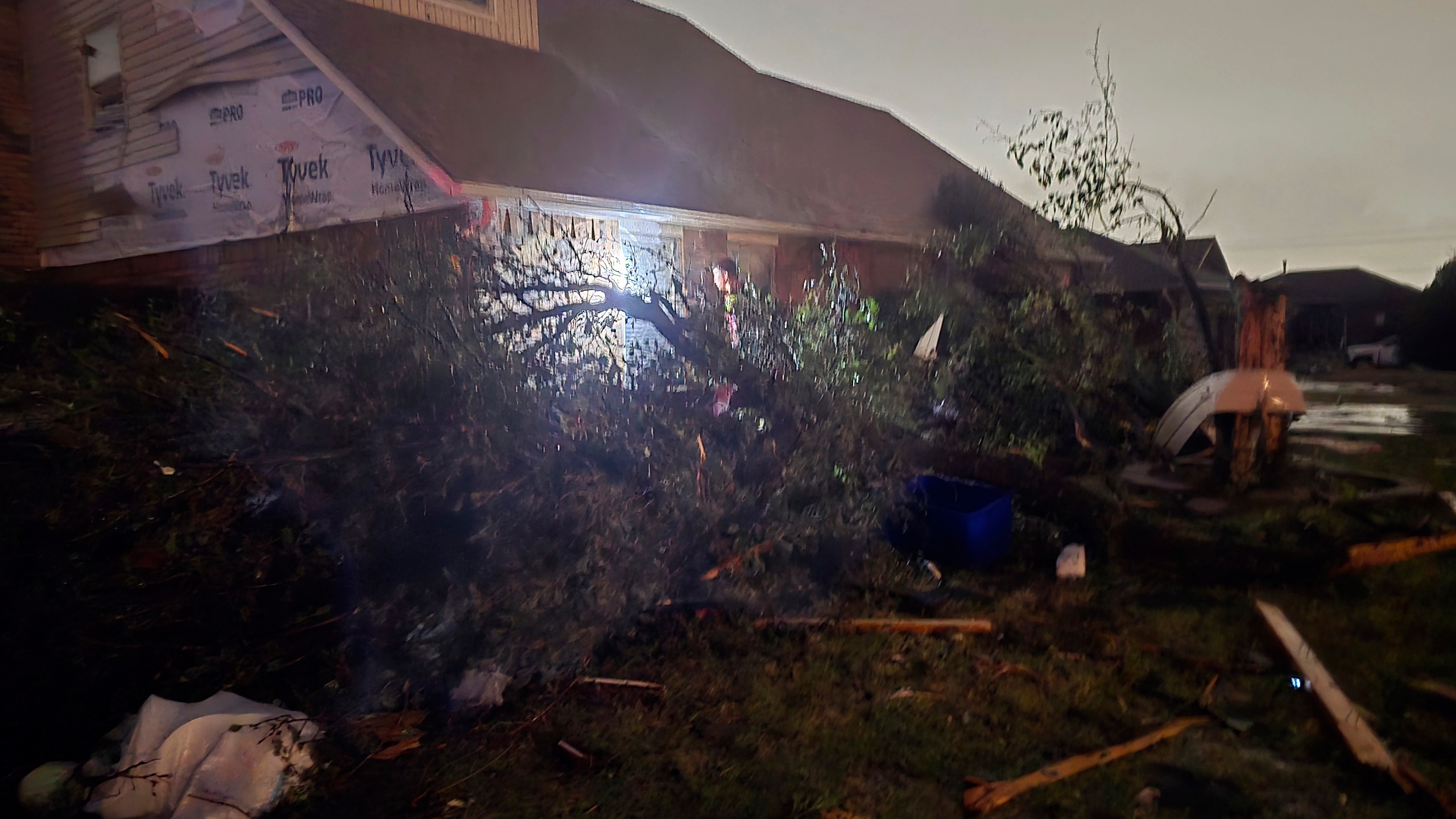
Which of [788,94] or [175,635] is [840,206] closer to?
[788,94]

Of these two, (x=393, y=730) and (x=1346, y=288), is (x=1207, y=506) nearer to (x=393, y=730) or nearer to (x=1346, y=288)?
(x=393, y=730)

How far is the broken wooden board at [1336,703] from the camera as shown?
132 inches

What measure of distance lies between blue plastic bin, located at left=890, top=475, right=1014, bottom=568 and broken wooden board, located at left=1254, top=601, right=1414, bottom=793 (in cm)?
174

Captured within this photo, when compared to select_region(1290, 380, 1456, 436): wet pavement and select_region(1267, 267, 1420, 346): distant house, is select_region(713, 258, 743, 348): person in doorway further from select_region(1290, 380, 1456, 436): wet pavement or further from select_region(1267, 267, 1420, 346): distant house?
select_region(1267, 267, 1420, 346): distant house

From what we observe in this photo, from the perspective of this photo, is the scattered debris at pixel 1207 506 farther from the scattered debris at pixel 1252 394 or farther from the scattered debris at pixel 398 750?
the scattered debris at pixel 398 750

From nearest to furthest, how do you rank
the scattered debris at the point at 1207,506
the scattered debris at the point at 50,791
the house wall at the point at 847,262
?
1. the scattered debris at the point at 50,791
2. the scattered debris at the point at 1207,506
3. the house wall at the point at 847,262

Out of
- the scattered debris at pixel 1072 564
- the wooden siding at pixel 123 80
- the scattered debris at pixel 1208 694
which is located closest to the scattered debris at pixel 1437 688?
the scattered debris at pixel 1208 694

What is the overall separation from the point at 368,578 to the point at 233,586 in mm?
689

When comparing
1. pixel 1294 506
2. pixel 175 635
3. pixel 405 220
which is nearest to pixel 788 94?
pixel 405 220

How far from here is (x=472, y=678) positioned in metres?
3.88

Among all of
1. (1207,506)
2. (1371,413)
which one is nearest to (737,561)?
(1207,506)

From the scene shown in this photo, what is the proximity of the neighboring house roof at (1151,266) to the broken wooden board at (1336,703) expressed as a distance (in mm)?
4678

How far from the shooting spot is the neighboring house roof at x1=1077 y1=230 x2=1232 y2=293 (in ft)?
30.8

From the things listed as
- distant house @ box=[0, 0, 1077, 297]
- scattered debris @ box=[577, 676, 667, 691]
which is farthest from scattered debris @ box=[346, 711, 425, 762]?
distant house @ box=[0, 0, 1077, 297]
